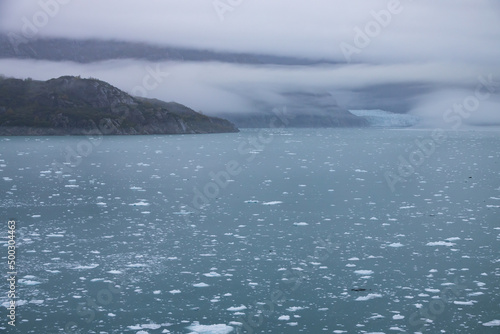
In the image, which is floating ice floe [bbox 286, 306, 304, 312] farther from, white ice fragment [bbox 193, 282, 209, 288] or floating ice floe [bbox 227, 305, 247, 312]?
white ice fragment [bbox 193, 282, 209, 288]

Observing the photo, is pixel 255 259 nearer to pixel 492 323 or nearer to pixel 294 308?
pixel 294 308

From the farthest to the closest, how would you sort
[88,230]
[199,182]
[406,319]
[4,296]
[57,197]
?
1. [199,182]
2. [57,197]
3. [88,230]
4. [4,296]
5. [406,319]

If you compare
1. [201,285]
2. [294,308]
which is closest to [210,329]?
[294,308]

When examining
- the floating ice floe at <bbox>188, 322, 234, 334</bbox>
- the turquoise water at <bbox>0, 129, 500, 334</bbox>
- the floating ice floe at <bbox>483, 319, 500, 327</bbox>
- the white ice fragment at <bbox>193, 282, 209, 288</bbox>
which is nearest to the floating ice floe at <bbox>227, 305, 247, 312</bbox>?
the turquoise water at <bbox>0, 129, 500, 334</bbox>

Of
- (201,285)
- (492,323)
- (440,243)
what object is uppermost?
(440,243)

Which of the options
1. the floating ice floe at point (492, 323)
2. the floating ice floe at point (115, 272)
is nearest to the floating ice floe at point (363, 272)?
the floating ice floe at point (492, 323)

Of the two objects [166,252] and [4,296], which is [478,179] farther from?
[4,296]

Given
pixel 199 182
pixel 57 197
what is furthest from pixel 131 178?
pixel 57 197

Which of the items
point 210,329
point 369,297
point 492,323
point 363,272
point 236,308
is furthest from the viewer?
point 363,272
